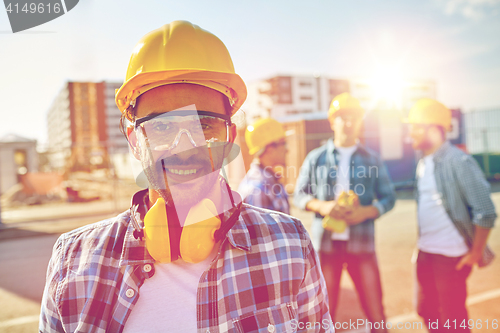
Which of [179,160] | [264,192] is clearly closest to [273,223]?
[179,160]

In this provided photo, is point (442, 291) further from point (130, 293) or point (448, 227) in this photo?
point (130, 293)

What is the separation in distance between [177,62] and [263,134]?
2.58m

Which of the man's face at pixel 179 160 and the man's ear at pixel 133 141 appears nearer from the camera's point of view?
the man's face at pixel 179 160

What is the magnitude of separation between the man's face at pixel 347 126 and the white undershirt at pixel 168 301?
7.92 ft

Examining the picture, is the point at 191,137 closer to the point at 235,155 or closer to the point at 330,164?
the point at 235,155

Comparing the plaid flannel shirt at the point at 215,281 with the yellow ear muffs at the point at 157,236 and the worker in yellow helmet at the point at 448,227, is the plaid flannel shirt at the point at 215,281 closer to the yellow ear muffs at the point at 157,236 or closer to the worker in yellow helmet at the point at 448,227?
the yellow ear muffs at the point at 157,236

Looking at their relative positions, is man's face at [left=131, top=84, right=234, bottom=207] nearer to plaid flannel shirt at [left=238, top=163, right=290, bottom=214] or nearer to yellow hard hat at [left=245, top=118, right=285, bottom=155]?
plaid flannel shirt at [left=238, top=163, right=290, bottom=214]

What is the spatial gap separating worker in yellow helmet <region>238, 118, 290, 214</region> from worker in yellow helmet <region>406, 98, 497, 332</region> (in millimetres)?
1335

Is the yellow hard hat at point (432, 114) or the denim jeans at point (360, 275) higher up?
the yellow hard hat at point (432, 114)

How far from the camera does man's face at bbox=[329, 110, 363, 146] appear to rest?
329cm

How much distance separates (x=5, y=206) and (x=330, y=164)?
1618 cm

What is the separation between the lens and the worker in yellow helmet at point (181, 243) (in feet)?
3.85

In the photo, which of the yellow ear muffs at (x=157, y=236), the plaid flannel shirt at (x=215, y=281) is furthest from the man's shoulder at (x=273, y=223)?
the yellow ear muffs at (x=157, y=236)

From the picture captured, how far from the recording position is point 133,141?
1363mm
